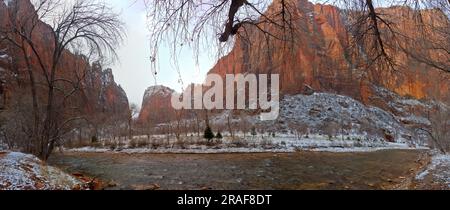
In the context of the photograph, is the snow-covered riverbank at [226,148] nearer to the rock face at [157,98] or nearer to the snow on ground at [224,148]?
the snow on ground at [224,148]

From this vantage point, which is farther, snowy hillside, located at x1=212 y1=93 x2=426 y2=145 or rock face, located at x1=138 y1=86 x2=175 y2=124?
snowy hillside, located at x1=212 y1=93 x2=426 y2=145

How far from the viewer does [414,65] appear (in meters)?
5.04

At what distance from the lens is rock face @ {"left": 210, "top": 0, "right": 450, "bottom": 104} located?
4594 millimetres

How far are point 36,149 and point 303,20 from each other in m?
13.1

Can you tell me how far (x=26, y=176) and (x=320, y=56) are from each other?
7.30 m

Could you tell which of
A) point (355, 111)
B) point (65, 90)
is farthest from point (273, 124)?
point (65, 90)

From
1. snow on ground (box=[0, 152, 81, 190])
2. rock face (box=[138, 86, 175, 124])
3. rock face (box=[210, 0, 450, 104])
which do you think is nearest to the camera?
rock face (box=[138, 86, 175, 124])

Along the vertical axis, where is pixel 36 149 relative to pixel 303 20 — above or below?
below

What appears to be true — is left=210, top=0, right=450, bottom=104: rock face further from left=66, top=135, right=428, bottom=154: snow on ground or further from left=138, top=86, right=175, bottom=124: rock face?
left=66, top=135, right=428, bottom=154: snow on ground

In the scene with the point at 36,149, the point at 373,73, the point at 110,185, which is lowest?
the point at 110,185

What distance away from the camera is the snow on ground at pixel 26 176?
750 cm

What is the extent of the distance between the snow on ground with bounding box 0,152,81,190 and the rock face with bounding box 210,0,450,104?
19.3 feet

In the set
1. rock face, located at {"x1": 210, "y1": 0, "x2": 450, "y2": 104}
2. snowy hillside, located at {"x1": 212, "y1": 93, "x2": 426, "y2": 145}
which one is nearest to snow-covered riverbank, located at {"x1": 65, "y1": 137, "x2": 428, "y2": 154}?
snowy hillside, located at {"x1": 212, "y1": 93, "x2": 426, "y2": 145}
